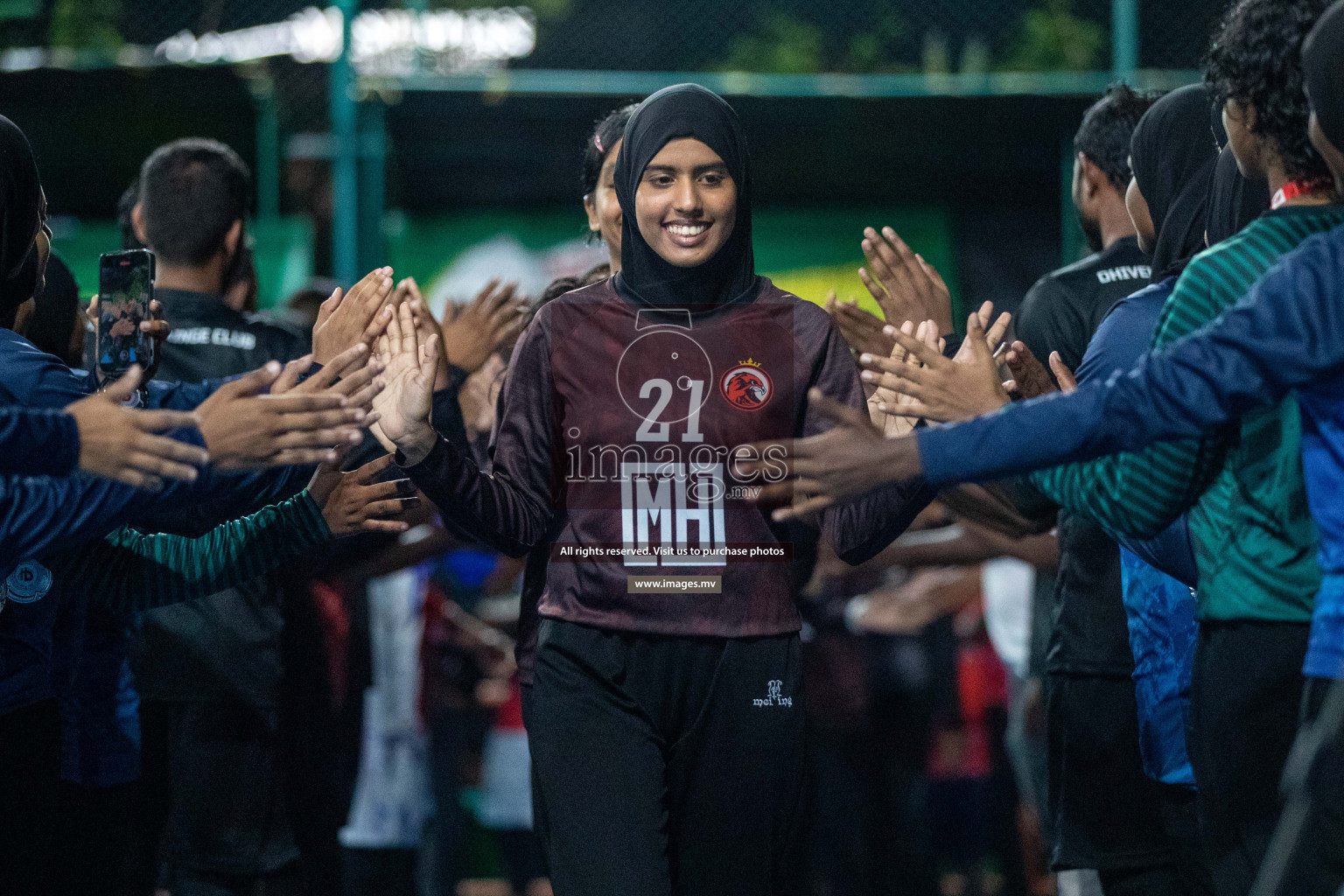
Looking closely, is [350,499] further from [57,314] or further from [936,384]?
[936,384]

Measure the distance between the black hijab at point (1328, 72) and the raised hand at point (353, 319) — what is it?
1.77 m

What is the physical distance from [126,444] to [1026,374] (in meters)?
1.73

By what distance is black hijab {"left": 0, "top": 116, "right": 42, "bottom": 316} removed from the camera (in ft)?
8.27

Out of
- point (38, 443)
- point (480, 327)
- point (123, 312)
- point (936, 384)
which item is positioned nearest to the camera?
point (38, 443)

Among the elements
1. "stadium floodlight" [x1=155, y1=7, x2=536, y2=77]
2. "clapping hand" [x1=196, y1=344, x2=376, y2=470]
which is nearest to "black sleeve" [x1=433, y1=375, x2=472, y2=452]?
"clapping hand" [x1=196, y1=344, x2=376, y2=470]

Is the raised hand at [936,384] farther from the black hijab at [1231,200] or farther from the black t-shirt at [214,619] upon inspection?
the black t-shirt at [214,619]

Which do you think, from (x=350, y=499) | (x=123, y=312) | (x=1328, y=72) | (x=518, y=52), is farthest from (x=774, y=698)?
(x=518, y=52)

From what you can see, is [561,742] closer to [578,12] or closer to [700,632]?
[700,632]

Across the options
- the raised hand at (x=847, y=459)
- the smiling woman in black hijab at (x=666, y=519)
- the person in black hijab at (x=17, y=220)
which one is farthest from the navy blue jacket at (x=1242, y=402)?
the person in black hijab at (x=17, y=220)

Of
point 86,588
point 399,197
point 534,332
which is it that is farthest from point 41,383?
point 399,197

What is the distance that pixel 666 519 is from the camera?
2.73 metres

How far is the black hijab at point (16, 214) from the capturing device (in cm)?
252

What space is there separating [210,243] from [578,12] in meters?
5.86

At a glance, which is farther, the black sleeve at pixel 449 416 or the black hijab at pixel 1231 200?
the black sleeve at pixel 449 416
